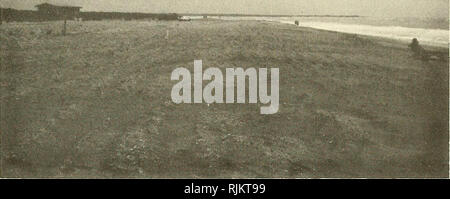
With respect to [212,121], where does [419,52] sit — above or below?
above

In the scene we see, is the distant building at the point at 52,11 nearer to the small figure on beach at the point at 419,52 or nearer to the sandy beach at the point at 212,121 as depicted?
the sandy beach at the point at 212,121

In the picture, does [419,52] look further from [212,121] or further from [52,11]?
[52,11]

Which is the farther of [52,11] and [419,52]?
[52,11]

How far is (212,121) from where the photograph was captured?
34.7 ft

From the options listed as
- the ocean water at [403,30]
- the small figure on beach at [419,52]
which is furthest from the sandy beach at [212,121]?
the ocean water at [403,30]

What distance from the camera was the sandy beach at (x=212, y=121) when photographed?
8.50 meters

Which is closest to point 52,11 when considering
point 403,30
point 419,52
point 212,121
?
point 419,52

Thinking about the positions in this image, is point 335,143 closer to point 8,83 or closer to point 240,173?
point 240,173

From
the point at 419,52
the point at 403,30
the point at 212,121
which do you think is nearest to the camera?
the point at 212,121

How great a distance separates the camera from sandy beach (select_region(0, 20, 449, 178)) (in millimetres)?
8500

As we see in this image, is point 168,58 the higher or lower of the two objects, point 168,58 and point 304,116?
the higher
